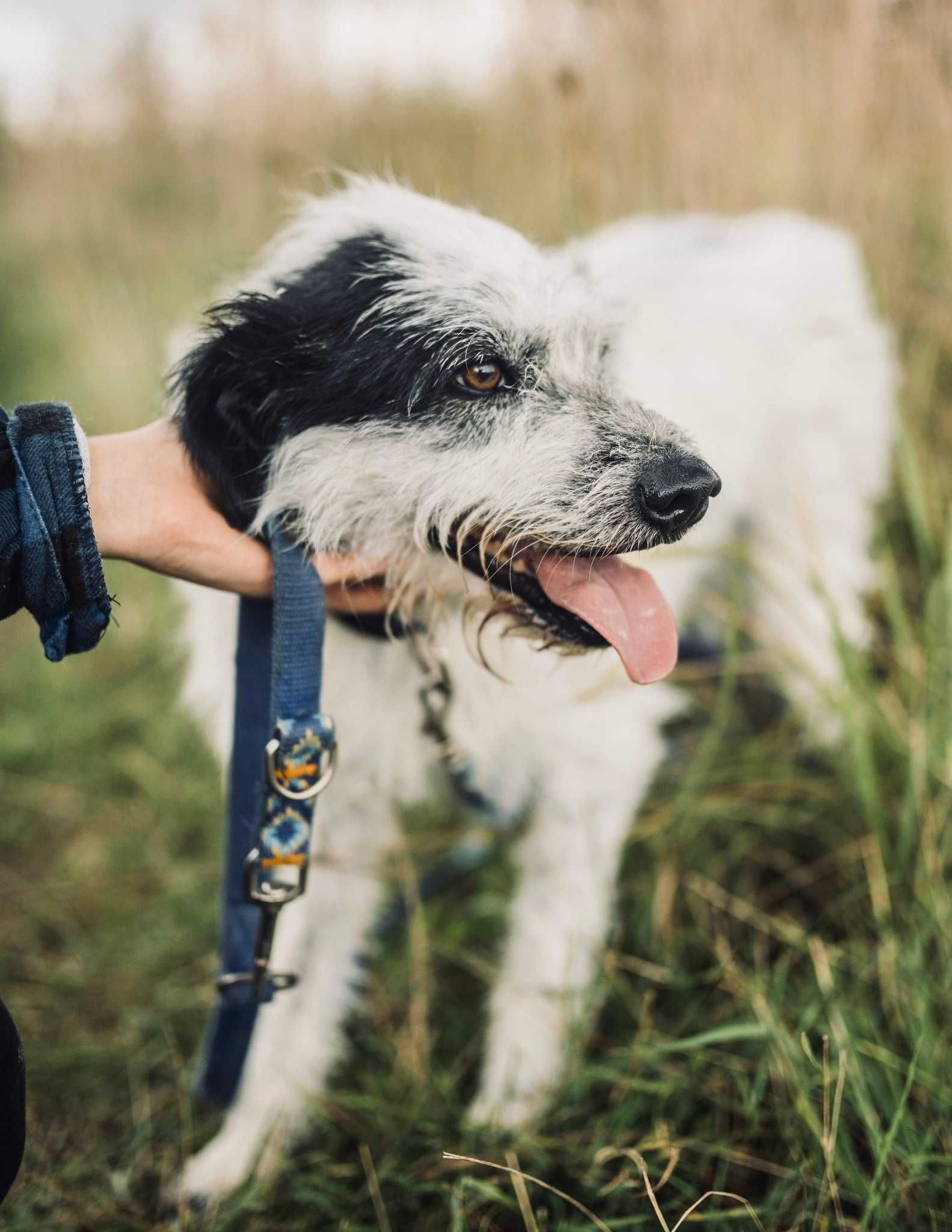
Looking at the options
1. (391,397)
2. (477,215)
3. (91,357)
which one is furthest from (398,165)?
(391,397)

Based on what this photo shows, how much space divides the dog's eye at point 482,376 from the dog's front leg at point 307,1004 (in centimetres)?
89

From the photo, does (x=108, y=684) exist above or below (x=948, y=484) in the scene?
below

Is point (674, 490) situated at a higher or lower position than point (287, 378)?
lower

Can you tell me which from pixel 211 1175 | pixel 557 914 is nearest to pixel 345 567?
pixel 557 914

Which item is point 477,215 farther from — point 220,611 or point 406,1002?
point 406,1002

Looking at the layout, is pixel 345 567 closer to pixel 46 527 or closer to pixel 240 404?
pixel 240 404

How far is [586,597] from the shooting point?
1.51 meters

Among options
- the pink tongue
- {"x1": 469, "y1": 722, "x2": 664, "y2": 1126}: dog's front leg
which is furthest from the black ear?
{"x1": 469, "y1": 722, "x2": 664, "y2": 1126}: dog's front leg

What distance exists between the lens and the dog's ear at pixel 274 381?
1495 mm

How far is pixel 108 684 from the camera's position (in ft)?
12.1

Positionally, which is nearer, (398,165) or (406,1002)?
(406,1002)

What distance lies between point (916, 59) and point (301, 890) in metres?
3.32

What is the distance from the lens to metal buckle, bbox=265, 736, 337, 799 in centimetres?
134

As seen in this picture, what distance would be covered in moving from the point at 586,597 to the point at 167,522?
69cm
